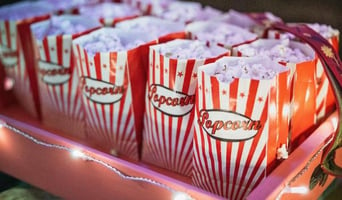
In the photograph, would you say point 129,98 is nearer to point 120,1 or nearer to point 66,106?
point 66,106

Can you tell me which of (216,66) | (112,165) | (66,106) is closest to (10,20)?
(66,106)

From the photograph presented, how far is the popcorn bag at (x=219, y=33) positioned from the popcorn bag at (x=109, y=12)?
11.9 inches

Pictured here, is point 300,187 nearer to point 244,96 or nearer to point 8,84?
point 244,96

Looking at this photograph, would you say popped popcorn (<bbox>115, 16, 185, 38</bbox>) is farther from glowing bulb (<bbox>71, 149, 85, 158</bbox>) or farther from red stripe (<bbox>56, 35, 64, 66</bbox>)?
glowing bulb (<bbox>71, 149, 85, 158</bbox>)

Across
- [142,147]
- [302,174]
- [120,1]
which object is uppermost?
[120,1]

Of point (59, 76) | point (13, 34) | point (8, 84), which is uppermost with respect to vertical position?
point (13, 34)

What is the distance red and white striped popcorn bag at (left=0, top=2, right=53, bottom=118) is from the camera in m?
1.79

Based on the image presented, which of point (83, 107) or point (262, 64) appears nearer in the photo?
point (262, 64)

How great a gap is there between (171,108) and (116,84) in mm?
215

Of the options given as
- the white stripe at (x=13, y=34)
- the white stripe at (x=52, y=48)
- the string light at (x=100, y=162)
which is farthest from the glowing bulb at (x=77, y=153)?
the white stripe at (x=13, y=34)

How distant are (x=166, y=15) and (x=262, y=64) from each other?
69cm

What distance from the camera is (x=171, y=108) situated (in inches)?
55.0

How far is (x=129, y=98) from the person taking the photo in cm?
152

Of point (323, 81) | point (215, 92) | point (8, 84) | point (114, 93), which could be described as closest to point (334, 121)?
point (323, 81)
